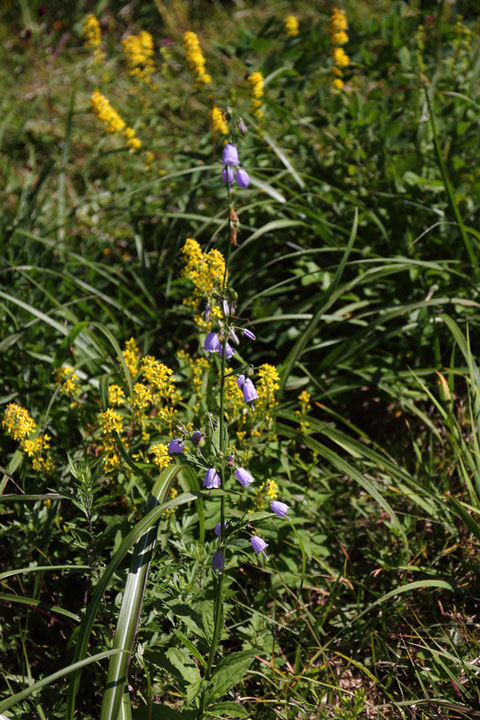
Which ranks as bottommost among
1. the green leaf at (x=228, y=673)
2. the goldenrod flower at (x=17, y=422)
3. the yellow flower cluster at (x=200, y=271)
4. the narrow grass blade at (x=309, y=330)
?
the green leaf at (x=228, y=673)

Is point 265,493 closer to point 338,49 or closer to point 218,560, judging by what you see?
point 218,560

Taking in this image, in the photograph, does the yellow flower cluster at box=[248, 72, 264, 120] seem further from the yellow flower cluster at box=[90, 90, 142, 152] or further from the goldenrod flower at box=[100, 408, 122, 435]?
the goldenrod flower at box=[100, 408, 122, 435]

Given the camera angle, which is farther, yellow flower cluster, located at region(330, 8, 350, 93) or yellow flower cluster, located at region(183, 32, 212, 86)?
yellow flower cluster, located at region(330, 8, 350, 93)

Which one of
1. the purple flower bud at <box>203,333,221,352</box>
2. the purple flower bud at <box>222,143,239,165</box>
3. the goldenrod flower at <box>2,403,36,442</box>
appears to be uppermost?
the purple flower bud at <box>222,143,239,165</box>

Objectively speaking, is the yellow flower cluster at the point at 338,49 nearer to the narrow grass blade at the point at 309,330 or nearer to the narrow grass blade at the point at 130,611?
the narrow grass blade at the point at 309,330

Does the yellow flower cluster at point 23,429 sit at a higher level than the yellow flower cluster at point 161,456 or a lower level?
higher

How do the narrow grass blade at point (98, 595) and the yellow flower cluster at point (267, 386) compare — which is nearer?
the narrow grass blade at point (98, 595)

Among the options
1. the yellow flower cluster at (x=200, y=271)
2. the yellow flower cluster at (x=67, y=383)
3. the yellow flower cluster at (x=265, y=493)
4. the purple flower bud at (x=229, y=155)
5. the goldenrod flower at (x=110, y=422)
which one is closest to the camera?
the purple flower bud at (x=229, y=155)

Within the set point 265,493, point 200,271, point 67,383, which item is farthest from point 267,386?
point 67,383

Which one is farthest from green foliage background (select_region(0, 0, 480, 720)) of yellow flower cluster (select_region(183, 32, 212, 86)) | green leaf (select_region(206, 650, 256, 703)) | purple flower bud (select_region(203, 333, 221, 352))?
purple flower bud (select_region(203, 333, 221, 352))

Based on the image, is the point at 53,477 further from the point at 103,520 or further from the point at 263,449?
the point at 263,449

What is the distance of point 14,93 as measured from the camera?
561cm

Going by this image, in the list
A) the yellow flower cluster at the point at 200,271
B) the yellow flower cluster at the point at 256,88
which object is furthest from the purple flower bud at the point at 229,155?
the yellow flower cluster at the point at 256,88

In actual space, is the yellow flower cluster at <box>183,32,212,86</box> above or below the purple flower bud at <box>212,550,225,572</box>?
above
